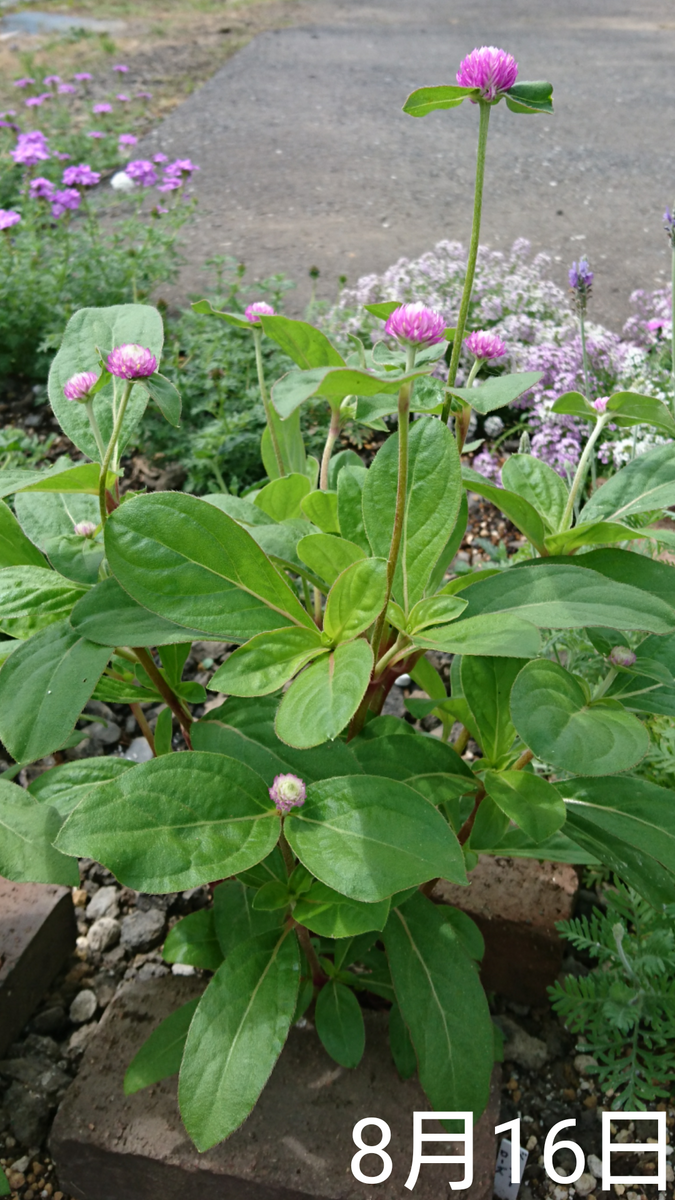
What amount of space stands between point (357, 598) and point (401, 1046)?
768 mm

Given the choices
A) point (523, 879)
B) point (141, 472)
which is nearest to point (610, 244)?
point (141, 472)

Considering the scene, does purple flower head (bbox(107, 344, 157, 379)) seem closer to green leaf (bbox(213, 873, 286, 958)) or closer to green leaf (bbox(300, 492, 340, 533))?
green leaf (bbox(300, 492, 340, 533))

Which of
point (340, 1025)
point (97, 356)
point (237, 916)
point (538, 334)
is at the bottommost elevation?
point (340, 1025)

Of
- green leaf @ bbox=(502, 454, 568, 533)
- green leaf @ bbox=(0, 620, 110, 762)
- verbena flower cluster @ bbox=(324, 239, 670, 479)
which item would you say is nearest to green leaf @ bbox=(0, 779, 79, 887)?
green leaf @ bbox=(0, 620, 110, 762)

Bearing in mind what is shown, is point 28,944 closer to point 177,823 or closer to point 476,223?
point 177,823

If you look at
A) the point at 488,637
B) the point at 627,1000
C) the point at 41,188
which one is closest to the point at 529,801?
the point at 488,637

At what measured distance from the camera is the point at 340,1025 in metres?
1.42

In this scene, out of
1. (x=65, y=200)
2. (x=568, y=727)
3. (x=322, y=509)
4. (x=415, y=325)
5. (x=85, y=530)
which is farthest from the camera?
(x=65, y=200)

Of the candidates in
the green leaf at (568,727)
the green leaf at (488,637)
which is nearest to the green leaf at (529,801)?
the green leaf at (568,727)

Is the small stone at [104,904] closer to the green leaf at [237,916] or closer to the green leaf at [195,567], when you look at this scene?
the green leaf at [237,916]

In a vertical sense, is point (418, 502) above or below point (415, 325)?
below

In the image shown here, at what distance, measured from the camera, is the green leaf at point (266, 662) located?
109 centimetres

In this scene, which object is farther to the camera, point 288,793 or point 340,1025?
point 340,1025

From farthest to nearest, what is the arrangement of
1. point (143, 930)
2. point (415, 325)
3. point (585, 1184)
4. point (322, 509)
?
1. point (143, 930)
2. point (585, 1184)
3. point (322, 509)
4. point (415, 325)
